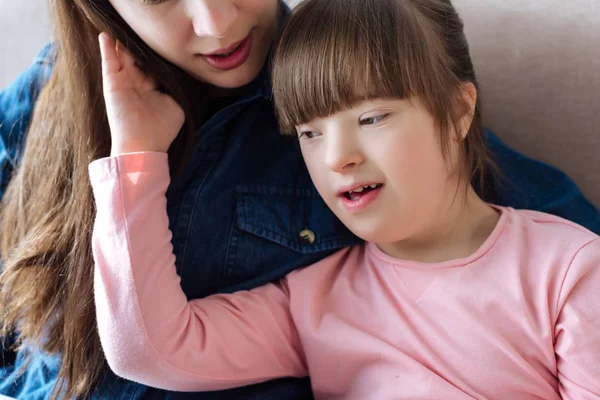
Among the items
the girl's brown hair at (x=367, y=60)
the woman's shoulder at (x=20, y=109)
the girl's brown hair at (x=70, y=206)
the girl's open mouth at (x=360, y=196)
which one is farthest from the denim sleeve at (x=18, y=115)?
the girl's open mouth at (x=360, y=196)

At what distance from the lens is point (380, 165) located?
79 cm

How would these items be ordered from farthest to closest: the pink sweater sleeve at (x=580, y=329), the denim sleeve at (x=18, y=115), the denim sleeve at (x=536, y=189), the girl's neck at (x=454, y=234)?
the denim sleeve at (x=18, y=115) < the denim sleeve at (x=536, y=189) < the girl's neck at (x=454, y=234) < the pink sweater sleeve at (x=580, y=329)

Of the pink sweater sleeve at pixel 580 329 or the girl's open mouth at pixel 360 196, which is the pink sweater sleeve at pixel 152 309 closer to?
the girl's open mouth at pixel 360 196

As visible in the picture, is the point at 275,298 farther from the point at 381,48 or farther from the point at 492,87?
the point at 492,87

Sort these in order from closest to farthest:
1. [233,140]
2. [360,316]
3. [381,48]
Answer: [381,48] → [360,316] → [233,140]

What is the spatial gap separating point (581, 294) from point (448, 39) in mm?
358

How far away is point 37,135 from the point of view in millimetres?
1062

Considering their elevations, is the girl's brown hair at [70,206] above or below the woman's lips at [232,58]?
below

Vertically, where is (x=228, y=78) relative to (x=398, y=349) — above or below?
above

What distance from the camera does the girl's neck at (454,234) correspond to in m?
0.88

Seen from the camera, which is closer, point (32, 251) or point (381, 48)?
point (381, 48)

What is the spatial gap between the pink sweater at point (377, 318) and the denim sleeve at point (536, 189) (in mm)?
112

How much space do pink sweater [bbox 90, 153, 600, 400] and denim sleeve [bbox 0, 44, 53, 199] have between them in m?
0.33

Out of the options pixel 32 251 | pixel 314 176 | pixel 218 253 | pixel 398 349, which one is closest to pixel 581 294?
pixel 398 349
